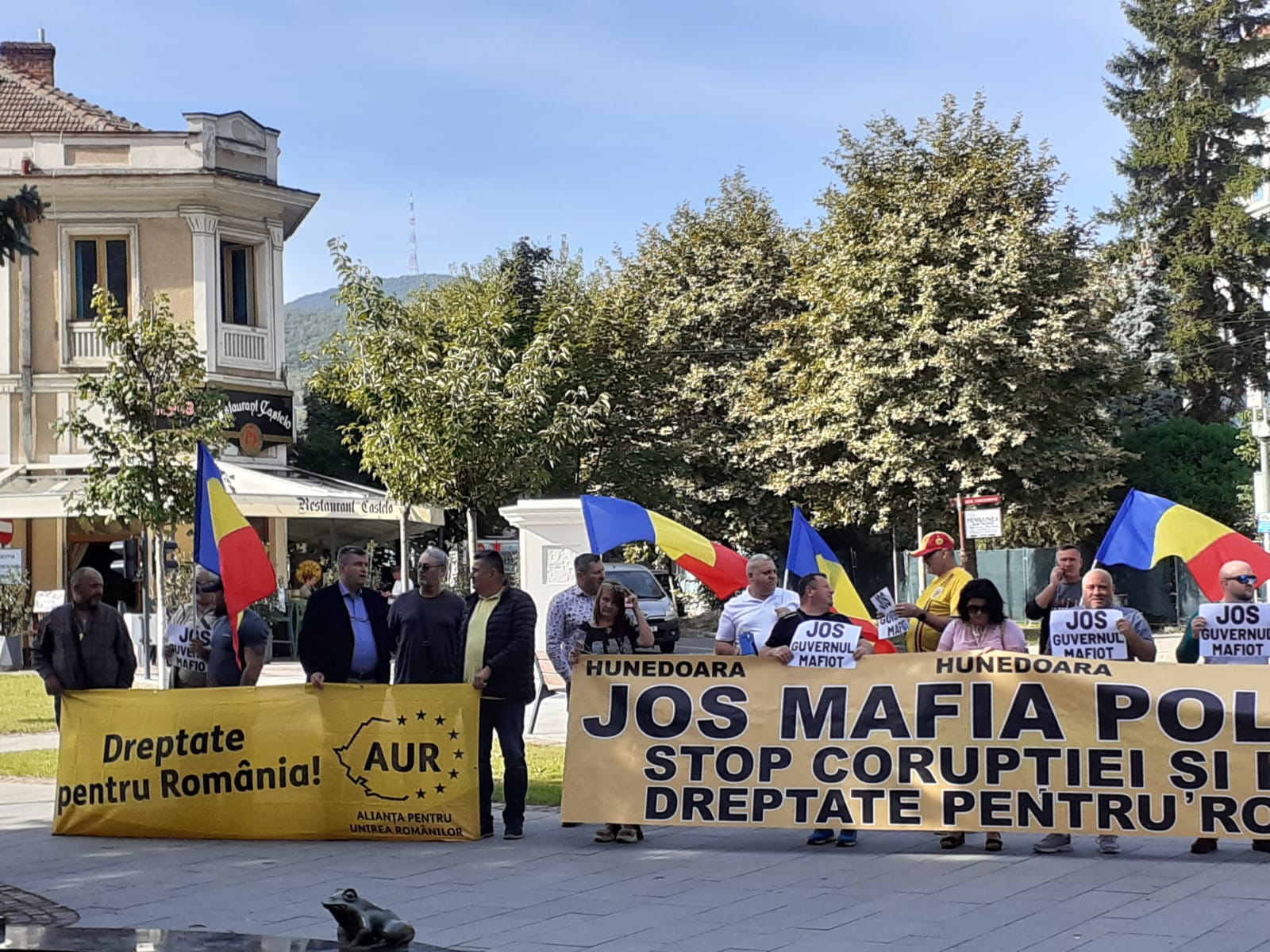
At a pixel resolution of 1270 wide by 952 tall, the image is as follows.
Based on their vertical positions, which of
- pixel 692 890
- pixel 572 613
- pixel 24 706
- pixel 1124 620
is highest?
pixel 572 613

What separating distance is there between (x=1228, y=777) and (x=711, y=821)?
118 inches

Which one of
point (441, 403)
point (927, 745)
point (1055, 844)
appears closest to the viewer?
point (1055, 844)

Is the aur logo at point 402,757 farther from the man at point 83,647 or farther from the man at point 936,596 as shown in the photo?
the man at point 936,596

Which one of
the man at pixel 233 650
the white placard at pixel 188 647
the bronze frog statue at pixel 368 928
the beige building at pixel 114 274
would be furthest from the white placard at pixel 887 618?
the beige building at pixel 114 274

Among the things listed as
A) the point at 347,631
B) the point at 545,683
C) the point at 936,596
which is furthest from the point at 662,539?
the point at 545,683

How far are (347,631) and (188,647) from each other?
1821 mm

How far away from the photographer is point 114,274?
3372 centimetres

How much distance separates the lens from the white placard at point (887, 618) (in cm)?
1091

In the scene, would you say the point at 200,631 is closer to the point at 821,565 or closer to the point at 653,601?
the point at 821,565

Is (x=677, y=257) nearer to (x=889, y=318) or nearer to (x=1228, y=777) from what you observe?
(x=889, y=318)

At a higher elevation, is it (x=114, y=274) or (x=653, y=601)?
(x=114, y=274)

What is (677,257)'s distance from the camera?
46.0 metres

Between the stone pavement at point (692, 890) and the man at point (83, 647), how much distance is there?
1173 millimetres

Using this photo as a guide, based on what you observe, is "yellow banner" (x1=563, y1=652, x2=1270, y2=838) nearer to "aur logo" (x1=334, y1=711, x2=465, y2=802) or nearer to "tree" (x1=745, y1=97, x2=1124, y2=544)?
"aur logo" (x1=334, y1=711, x2=465, y2=802)
